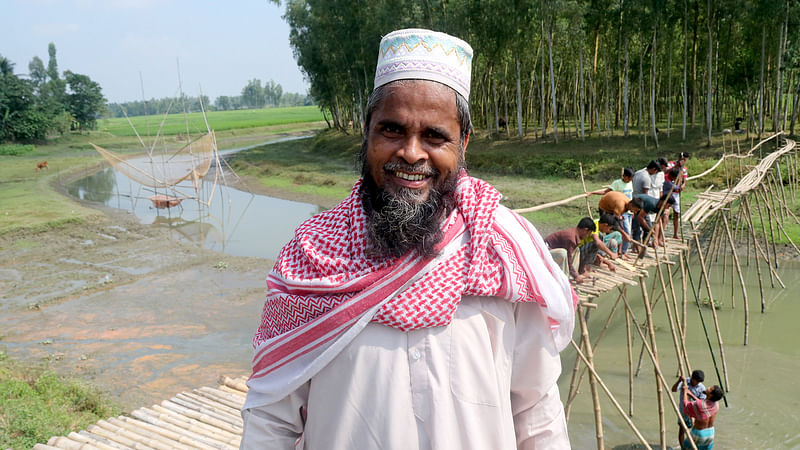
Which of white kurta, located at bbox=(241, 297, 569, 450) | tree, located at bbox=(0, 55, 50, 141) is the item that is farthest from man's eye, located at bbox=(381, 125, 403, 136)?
tree, located at bbox=(0, 55, 50, 141)

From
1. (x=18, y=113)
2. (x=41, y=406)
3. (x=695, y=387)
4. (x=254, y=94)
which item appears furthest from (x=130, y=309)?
(x=254, y=94)

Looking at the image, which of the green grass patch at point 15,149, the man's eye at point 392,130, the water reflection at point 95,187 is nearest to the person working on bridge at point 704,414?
the man's eye at point 392,130

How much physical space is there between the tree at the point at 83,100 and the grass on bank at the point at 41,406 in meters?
49.0

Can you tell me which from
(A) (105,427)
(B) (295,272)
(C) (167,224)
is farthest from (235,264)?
(B) (295,272)

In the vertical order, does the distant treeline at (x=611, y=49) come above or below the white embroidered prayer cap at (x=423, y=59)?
above

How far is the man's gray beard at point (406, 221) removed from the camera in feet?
4.36

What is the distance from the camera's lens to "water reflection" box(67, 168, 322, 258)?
15266mm

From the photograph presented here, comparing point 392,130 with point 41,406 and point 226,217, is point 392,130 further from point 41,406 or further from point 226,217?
point 226,217

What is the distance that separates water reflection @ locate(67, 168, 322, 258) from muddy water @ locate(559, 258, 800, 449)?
28.2 ft

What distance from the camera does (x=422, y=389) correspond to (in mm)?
1300

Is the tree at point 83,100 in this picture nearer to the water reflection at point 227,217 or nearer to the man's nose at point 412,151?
the water reflection at point 227,217

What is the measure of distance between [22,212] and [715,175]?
20.5 meters

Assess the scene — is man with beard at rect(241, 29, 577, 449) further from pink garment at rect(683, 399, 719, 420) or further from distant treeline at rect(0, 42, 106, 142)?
distant treeline at rect(0, 42, 106, 142)

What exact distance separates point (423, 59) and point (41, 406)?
601 cm
